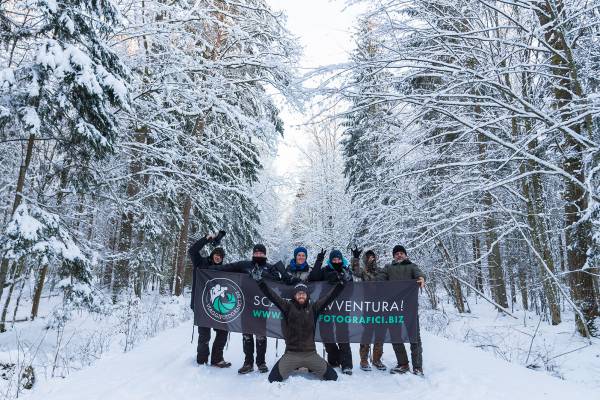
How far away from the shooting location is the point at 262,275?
6422mm

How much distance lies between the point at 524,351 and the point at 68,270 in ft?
30.2

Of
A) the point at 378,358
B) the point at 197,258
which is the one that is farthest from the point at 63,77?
the point at 378,358

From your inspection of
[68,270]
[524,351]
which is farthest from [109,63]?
[524,351]

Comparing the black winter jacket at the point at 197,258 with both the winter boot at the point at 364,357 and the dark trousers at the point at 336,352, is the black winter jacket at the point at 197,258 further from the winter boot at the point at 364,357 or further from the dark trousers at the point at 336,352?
the winter boot at the point at 364,357

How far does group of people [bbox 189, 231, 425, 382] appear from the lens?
5.73 metres

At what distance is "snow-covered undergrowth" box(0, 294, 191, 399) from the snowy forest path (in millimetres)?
302

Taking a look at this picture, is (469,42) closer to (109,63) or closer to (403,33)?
(403,33)

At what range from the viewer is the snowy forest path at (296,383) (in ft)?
16.0

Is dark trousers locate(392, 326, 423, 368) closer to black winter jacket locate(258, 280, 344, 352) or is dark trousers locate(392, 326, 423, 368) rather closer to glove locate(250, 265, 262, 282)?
black winter jacket locate(258, 280, 344, 352)

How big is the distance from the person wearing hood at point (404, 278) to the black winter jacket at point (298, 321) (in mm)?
1347

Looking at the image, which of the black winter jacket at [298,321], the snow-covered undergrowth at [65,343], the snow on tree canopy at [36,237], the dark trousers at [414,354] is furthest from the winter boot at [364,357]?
the snow on tree canopy at [36,237]

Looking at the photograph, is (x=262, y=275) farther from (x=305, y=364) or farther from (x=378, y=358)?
(x=378, y=358)

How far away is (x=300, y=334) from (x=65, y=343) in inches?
294

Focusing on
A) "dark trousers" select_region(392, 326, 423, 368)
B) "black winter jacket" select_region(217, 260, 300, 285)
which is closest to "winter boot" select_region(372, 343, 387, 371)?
"dark trousers" select_region(392, 326, 423, 368)
